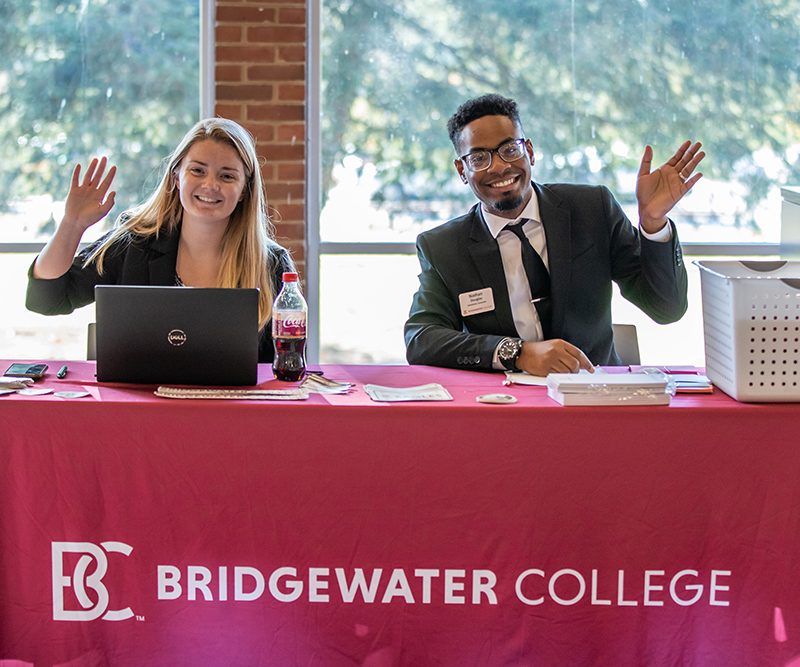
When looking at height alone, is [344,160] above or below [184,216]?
above

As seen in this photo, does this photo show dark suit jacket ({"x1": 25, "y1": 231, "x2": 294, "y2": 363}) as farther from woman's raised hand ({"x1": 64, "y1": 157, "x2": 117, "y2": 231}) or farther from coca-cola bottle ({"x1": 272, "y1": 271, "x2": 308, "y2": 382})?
coca-cola bottle ({"x1": 272, "y1": 271, "x2": 308, "y2": 382})

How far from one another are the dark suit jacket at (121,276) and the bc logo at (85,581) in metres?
0.84

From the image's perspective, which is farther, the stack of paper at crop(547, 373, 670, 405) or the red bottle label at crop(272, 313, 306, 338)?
the red bottle label at crop(272, 313, 306, 338)

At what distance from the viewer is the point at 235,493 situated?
202 cm

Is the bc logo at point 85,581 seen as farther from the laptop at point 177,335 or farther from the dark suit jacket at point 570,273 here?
the dark suit jacket at point 570,273

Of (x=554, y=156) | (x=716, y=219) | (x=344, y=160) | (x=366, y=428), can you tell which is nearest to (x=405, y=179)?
(x=344, y=160)

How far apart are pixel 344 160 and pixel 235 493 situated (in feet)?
8.09

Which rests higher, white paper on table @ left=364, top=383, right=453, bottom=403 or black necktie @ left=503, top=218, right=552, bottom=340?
black necktie @ left=503, top=218, right=552, bottom=340

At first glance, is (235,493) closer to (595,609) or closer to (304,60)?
(595,609)

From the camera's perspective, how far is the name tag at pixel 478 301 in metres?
2.83

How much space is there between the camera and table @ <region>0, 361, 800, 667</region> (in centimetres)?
201

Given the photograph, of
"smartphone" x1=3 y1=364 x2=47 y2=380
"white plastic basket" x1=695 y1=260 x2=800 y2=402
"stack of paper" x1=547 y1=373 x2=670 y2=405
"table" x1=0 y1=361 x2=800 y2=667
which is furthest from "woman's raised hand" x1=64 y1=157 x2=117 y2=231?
"white plastic basket" x1=695 y1=260 x2=800 y2=402

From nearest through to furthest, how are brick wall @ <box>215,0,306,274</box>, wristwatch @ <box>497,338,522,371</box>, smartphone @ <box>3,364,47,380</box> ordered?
smartphone @ <box>3,364,47,380</box> → wristwatch @ <box>497,338,522,371</box> → brick wall @ <box>215,0,306,274</box>

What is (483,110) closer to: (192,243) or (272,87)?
(192,243)
